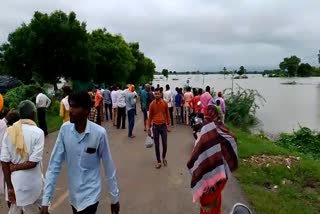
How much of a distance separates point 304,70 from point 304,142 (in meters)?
180

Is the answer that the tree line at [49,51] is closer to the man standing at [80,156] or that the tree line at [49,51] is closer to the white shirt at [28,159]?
the white shirt at [28,159]

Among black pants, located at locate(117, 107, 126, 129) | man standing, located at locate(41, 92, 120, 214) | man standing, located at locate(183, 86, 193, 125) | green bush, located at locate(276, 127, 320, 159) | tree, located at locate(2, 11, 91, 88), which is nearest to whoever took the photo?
man standing, located at locate(41, 92, 120, 214)

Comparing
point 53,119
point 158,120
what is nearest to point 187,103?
point 53,119

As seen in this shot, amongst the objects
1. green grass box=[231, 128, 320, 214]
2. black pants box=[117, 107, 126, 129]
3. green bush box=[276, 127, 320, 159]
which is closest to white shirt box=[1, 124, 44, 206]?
green grass box=[231, 128, 320, 214]

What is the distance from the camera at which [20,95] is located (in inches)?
805

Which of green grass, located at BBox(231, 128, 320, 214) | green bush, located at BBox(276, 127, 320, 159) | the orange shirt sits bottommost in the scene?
green bush, located at BBox(276, 127, 320, 159)

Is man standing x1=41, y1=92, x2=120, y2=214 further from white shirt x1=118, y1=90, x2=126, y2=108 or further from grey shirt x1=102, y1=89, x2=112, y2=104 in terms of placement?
grey shirt x1=102, y1=89, x2=112, y2=104

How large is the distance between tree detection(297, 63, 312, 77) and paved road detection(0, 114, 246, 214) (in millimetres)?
183858

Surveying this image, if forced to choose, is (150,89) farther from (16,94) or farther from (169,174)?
(169,174)

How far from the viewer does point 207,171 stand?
4.99 m

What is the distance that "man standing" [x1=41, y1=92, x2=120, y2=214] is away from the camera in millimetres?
3844

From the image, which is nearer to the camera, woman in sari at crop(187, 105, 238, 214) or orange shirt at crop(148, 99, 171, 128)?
woman in sari at crop(187, 105, 238, 214)

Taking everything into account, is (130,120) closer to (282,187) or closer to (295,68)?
(282,187)

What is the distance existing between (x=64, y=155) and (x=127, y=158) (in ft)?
23.9
